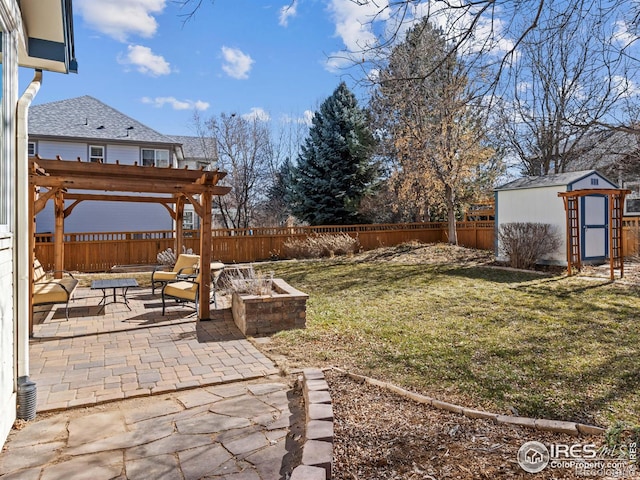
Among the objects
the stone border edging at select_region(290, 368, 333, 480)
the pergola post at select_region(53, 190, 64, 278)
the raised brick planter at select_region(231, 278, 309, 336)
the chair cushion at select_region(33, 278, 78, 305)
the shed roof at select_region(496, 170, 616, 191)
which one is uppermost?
the shed roof at select_region(496, 170, 616, 191)

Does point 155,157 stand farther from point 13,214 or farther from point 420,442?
point 420,442

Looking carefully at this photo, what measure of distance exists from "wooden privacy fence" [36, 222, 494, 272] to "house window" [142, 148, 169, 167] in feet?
12.9

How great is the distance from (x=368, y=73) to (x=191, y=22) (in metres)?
1.69

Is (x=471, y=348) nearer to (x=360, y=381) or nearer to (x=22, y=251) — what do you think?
(x=360, y=381)

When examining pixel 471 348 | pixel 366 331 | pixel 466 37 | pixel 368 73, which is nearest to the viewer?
pixel 466 37

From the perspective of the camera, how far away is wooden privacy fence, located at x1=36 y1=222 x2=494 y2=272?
1295 centimetres

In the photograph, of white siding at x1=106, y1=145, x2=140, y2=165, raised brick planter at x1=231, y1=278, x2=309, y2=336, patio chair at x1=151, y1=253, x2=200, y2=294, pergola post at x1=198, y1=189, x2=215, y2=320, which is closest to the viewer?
raised brick planter at x1=231, y1=278, x2=309, y2=336

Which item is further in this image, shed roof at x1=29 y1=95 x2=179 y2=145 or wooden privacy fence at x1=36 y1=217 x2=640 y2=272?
shed roof at x1=29 y1=95 x2=179 y2=145

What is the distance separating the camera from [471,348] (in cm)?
460

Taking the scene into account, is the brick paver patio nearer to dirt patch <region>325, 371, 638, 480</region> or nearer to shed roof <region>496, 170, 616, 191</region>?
dirt patch <region>325, 371, 638, 480</region>

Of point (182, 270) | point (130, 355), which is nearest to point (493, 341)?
point (130, 355)

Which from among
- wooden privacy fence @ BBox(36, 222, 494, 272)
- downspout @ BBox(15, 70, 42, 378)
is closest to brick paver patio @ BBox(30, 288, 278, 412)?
downspout @ BBox(15, 70, 42, 378)

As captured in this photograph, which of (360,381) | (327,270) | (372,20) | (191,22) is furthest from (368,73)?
(327,270)

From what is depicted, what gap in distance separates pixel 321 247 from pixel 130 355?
10.5 m
